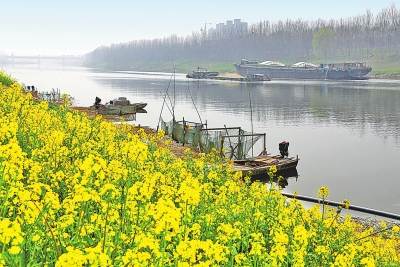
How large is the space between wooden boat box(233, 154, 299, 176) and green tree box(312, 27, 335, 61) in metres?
142

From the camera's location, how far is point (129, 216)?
17.6ft

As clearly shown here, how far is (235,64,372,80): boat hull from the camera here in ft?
403

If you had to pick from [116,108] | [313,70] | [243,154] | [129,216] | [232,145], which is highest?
[313,70]

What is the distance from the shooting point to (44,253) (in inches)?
178

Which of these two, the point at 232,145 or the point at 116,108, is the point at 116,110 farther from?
the point at 232,145

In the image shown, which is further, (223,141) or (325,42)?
(325,42)

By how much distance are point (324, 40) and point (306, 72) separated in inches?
1345

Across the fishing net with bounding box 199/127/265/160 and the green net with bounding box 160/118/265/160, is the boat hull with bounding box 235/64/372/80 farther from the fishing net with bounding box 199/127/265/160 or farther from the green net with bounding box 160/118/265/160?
the fishing net with bounding box 199/127/265/160

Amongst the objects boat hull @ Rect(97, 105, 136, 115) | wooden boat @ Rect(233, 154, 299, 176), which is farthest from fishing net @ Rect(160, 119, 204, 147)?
boat hull @ Rect(97, 105, 136, 115)

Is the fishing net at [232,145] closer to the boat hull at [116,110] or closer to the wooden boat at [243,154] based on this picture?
the wooden boat at [243,154]

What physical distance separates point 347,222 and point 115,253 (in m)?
5.54

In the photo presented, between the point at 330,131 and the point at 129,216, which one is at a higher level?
the point at 129,216

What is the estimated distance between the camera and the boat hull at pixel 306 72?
4833 inches

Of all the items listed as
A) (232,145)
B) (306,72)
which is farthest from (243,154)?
(306,72)
